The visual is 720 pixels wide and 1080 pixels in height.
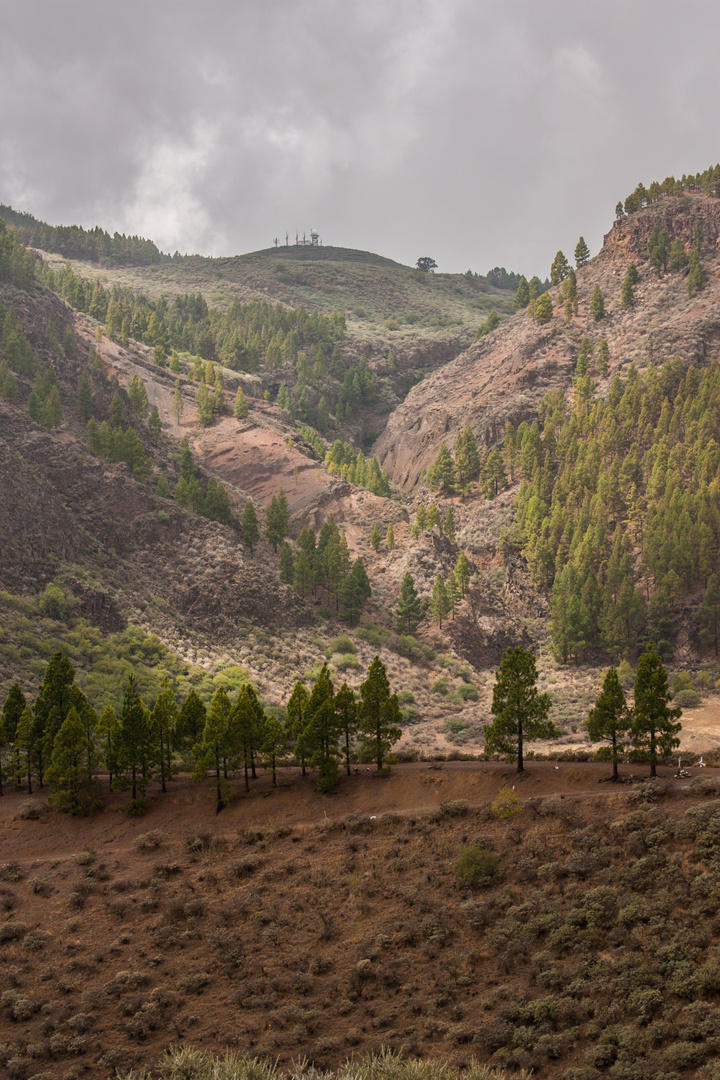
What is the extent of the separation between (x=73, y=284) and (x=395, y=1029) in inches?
6699

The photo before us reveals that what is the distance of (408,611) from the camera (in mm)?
104438

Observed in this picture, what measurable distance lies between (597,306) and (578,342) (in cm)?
843

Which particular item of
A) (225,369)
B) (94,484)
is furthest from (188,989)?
(225,369)

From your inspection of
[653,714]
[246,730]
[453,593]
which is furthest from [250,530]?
[653,714]

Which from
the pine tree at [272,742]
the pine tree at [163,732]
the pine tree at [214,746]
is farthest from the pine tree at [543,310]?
the pine tree at [214,746]

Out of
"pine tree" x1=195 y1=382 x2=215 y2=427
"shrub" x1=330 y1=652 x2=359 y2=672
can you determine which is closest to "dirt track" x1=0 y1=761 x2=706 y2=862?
"shrub" x1=330 y1=652 x2=359 y2=672

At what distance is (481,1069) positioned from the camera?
25.1 metres

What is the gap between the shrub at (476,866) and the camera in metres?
37.9

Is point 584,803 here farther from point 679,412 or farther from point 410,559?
point 679,412

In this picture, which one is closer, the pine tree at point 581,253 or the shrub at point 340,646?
the shrub at point 340,646

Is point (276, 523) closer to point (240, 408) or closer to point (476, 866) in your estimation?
point (240, 408)

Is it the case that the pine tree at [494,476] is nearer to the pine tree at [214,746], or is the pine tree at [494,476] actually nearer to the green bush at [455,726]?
the green bush at [455,726]

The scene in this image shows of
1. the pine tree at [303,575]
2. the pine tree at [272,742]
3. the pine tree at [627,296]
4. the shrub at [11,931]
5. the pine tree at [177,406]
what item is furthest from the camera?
the pine tree at [627,296]

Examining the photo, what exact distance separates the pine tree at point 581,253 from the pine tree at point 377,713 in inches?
6041
